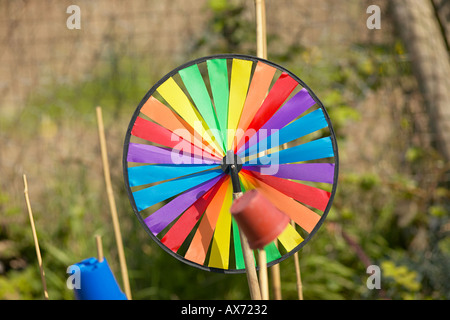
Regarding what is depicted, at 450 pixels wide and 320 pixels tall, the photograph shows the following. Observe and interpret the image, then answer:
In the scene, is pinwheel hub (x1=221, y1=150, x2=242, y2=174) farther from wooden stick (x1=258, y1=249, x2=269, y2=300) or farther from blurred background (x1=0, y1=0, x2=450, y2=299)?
blurred background (x1=0, y1=0, x2=450, y2=299)

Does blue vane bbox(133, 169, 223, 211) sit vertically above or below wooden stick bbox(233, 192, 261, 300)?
above

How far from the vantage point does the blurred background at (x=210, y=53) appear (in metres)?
1.48

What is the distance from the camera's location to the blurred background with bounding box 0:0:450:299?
1.48m

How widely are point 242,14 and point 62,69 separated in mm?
808

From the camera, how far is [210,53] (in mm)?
1672

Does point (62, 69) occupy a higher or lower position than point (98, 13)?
lower

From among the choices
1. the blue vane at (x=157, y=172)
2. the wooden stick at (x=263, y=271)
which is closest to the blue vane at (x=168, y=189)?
the blue vane at (x=157, y=172)

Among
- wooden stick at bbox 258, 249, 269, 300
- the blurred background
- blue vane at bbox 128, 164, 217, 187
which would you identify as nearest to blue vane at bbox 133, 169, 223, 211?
blue vane at bbox 128, 164, 217, 187

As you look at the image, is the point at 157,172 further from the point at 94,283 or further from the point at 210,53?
the point at 210,53

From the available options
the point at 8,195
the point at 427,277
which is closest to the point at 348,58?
the point at 427,277

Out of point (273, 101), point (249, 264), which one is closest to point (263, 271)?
point (249, 264)

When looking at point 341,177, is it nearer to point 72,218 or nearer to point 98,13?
point 72,218
